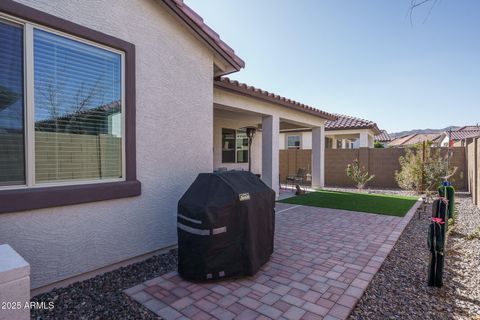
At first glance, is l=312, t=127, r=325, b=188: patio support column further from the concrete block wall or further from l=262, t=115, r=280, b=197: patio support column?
l=262, t=115, r=280, b=197: patio support column

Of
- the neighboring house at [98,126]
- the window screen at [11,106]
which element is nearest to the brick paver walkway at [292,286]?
the neighboring house at [98,126]

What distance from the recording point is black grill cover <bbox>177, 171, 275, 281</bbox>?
11.3 feet

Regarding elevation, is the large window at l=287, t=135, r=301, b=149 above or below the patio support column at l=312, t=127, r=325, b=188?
above

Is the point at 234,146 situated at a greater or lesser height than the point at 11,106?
lesser

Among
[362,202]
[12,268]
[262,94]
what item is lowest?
[362,202]

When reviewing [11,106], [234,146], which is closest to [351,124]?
[234,146]

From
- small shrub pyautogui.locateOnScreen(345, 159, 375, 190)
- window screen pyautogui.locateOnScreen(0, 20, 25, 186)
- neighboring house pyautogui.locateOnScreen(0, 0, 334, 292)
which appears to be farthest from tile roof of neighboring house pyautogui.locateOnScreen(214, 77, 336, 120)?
window screen pyautogui.locateOnScreen(0, 20, 25, 186)

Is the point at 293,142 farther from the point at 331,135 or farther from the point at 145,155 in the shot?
the point at 145,155

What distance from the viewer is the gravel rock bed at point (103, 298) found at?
9.57ft

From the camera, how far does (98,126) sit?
12.8 feet

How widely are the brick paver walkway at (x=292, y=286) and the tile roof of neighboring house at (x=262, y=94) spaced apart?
3997 millimetres

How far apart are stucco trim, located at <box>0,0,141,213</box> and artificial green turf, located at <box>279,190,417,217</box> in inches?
260

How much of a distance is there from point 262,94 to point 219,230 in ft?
18.4

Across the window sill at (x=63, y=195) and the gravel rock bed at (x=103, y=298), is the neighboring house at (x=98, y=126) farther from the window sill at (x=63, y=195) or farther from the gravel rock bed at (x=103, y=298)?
the gravel rock bed at (x=103, y=298)
